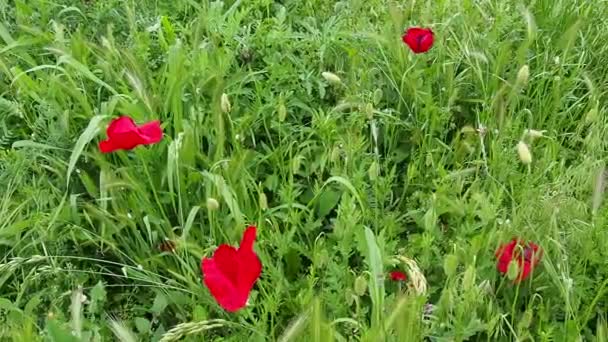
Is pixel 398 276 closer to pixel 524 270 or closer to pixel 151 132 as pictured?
pixel 524 270

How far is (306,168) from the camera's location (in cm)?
171

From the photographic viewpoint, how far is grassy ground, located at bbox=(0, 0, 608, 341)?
139 cm

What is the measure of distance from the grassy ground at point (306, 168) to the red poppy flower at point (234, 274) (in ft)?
0.14

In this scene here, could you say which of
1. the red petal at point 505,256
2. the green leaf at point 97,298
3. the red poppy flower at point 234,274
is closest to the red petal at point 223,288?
the red poppy flower at point 234,274

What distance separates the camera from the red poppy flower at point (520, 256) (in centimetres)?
134

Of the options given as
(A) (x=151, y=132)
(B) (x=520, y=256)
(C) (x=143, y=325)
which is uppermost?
(A) (x=151, y=132)

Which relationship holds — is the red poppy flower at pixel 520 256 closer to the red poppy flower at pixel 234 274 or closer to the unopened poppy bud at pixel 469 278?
the unopened poppy bud at pixel 469 278

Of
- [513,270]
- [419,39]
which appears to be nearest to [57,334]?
[513,270]

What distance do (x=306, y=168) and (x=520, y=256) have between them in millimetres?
488

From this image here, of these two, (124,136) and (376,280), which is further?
(124,136)

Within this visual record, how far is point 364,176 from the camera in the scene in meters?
1.64

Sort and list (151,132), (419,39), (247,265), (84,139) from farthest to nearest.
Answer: (419,39) → (84,139) → (151,132) → (247,265)

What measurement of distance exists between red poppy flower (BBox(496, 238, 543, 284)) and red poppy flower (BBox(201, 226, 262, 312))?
0.39 meters

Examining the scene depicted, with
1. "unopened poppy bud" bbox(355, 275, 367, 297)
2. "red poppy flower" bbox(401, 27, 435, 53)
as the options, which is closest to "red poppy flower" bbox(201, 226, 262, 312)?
"unopened poppy bud" bbox(355, 275, 367, 297)
